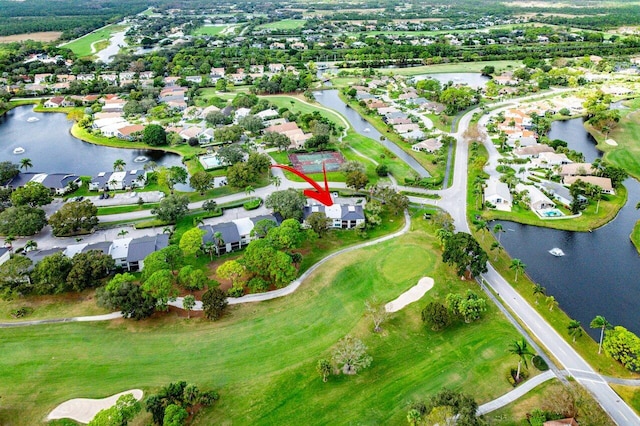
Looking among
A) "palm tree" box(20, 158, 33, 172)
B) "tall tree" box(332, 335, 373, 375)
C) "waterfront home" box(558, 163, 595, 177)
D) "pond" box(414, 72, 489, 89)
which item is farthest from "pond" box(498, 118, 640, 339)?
"pond" box(414, 72, 489, 89)

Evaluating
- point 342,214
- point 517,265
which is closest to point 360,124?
point 342,214

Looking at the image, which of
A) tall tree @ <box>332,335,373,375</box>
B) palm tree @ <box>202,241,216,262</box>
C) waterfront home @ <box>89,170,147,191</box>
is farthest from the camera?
waterfront home @ <box>89,170,147,191</box>

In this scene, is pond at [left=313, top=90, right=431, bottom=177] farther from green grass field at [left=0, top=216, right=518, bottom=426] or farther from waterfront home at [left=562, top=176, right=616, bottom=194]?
green grass field at [left=0, top=216, right=518, bottom=426]

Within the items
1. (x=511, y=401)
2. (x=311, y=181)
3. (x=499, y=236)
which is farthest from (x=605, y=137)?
(x=511, y=401)

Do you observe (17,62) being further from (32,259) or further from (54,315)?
(54,315)

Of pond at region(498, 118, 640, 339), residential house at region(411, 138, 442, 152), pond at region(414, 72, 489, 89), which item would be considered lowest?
pond at region(498, 118, 640, 339)

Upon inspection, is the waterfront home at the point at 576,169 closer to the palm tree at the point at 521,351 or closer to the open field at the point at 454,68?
the palm tree at the point at 521,351
